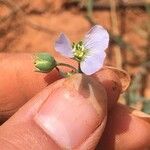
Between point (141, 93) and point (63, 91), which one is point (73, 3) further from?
point (63, 91)

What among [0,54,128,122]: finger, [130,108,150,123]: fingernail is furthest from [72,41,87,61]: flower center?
[130,108,150,123]: fingernail

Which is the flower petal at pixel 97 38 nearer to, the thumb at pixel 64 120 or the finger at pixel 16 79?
the thumb at pixel 64 120

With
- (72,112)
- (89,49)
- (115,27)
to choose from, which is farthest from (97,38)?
(115,27)

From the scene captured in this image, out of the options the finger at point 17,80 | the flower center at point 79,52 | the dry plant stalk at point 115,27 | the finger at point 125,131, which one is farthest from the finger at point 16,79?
the dry plant stalk at point 115,27

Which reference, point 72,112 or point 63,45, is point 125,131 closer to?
point 72,112

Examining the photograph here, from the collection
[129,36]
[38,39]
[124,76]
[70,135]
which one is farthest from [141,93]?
[70,135]

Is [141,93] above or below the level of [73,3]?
below
